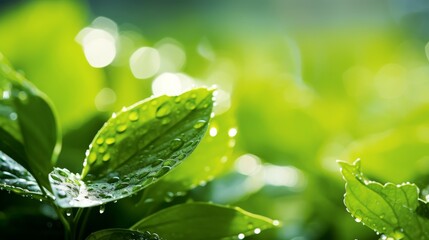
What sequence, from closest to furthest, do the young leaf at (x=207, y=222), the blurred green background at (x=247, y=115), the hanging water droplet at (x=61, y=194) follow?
the hanging water droplet at (x=61, y=194)
the young leaf at (x=207, y=222)
the blurred green background at (x=247, y=115)

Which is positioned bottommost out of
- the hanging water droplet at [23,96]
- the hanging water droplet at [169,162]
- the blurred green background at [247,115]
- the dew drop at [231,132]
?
the hanging water droplet at [169,162]

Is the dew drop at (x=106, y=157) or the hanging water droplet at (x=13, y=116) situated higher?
the hanging water droplet at (x=13, y=116)

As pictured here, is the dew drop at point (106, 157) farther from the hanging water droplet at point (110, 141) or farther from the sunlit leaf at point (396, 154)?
the sunlit leaf at point (396, 154)

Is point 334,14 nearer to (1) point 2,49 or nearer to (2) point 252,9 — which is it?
(2) point 252,9

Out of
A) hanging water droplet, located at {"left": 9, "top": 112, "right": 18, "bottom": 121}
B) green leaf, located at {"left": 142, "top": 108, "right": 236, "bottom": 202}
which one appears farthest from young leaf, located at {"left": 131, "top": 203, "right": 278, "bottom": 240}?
hanging water droplet, located at {"left": 9, "top": 112, "right": 18, "bottom": 121}

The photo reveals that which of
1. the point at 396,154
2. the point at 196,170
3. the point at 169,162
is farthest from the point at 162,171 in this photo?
the point at 396,154

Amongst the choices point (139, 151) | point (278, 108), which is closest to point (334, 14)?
point (278, 108)

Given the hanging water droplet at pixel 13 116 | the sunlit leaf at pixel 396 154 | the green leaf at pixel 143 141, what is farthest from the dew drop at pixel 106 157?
the sunlit leaf at pixel 396 154

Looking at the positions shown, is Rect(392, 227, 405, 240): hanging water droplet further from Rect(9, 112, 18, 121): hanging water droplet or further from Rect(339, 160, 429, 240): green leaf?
Rect(9, 112, 18, 121): hanging water droplet
